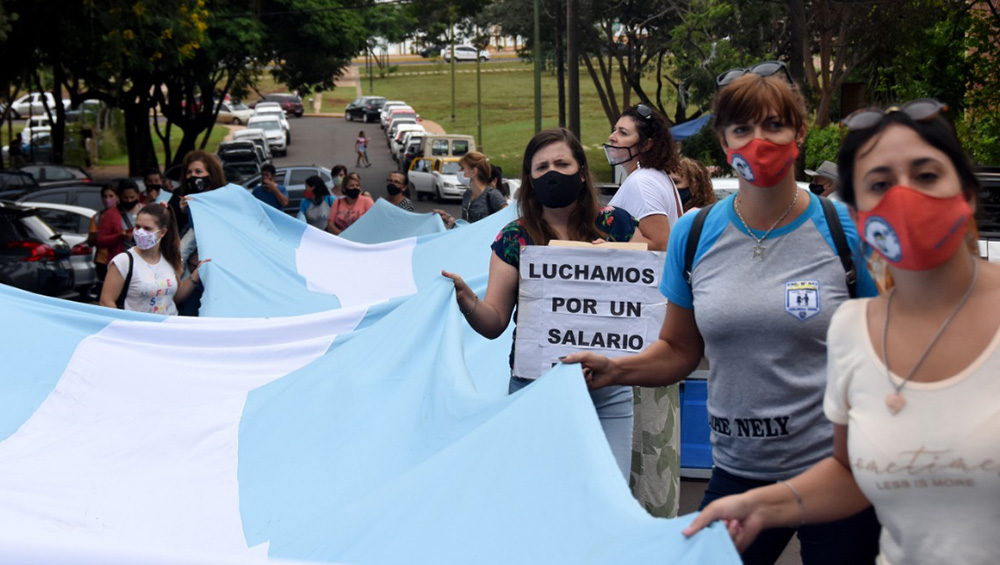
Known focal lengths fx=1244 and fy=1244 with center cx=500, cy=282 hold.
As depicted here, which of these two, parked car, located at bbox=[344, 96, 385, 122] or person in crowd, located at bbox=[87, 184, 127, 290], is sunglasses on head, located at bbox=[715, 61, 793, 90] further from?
parked car, located at bbox=[344, 96, 385, 122]

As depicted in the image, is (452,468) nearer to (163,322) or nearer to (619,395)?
(619,395)

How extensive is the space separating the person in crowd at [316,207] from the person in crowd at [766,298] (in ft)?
34.6

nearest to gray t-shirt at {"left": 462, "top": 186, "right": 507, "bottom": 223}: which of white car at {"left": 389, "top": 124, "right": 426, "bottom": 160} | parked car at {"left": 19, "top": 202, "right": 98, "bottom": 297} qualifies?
parked car at {"left": 19, "top": 202, "right": 98, "bottom": 297}

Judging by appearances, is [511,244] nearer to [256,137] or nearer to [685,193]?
[685,193]

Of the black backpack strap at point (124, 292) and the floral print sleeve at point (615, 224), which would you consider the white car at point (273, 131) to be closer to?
the black backpack strap at point (124, 292)

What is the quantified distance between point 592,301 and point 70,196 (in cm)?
2013

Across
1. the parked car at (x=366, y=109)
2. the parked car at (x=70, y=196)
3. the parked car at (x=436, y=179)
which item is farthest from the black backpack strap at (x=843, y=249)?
the parked car at (x=366, y=109)

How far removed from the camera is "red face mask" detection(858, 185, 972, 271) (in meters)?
2.36

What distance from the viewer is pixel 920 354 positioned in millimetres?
2412

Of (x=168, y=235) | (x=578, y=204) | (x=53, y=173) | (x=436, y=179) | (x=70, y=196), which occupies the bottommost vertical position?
(x=436, y=179)

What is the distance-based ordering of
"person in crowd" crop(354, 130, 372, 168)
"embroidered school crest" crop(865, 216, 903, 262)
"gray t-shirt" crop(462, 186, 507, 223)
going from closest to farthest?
"embroidered school crest" crop(865, 216, 903, 262) < "gray t-shirt" crop(462, 186, 507, 223) < "person in crowd" crop(354, 130, 372, 168)

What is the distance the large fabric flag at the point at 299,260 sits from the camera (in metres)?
9.21

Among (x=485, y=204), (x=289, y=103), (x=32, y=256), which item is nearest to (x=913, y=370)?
(x=485, y=204)

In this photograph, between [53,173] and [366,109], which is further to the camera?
[366,109]
